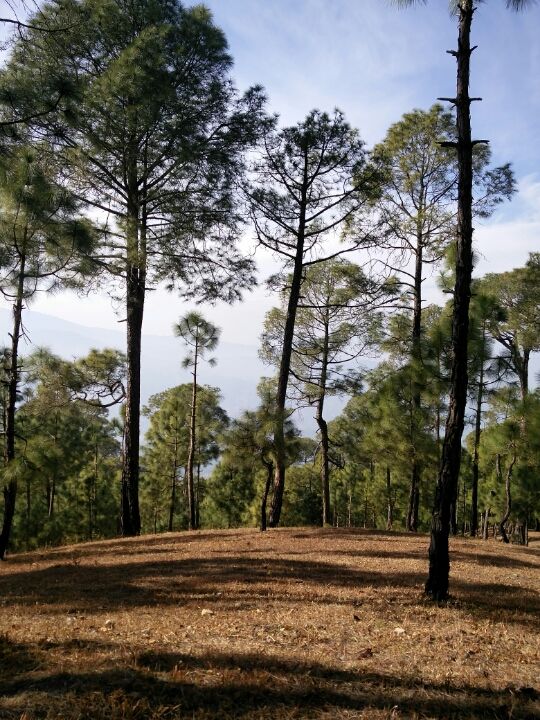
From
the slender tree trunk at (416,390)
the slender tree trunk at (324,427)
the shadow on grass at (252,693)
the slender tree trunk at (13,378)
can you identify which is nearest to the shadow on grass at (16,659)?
the shadow on grass at (252,693)

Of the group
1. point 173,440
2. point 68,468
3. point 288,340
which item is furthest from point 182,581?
point 173,440

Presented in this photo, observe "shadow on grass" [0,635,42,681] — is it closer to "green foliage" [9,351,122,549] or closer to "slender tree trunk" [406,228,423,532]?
"green foliage" [9,351,122,549]

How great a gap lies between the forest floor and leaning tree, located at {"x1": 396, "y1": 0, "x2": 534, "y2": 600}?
469 mm

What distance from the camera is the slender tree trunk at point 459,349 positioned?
228 inches

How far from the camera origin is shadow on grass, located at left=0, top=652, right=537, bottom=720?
116 inches

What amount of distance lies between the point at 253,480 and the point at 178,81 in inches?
1200

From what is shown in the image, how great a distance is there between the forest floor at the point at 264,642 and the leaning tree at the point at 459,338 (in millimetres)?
469

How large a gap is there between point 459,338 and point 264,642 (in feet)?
12.6

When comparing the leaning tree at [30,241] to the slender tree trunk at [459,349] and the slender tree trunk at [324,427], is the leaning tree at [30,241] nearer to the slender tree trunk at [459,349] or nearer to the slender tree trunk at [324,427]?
the slender tree trunk at [459,349]

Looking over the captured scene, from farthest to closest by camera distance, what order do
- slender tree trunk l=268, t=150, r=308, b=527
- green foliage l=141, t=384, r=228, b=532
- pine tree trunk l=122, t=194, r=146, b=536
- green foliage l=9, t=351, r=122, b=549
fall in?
green foliage l=141, t=384, r=228, b=532, green foliage l=9, t=351, r=122, b=549, slender tree trunk l=268, t=150, r=308, b=527, pine tree trunk l=122, t=194, r=146, b=536

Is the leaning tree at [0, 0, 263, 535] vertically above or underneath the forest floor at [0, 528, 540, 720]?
above

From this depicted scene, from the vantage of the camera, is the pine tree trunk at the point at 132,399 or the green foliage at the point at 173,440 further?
the green foliage at the point at 173,440

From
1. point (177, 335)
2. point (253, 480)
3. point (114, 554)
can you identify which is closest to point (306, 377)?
point (177, 335)

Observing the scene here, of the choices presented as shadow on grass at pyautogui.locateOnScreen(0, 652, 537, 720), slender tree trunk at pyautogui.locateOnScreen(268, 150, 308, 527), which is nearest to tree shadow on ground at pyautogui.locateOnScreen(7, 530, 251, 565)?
slender tree trunk at pyautogui.locateOnScreen(268, 150, 308, 527)
